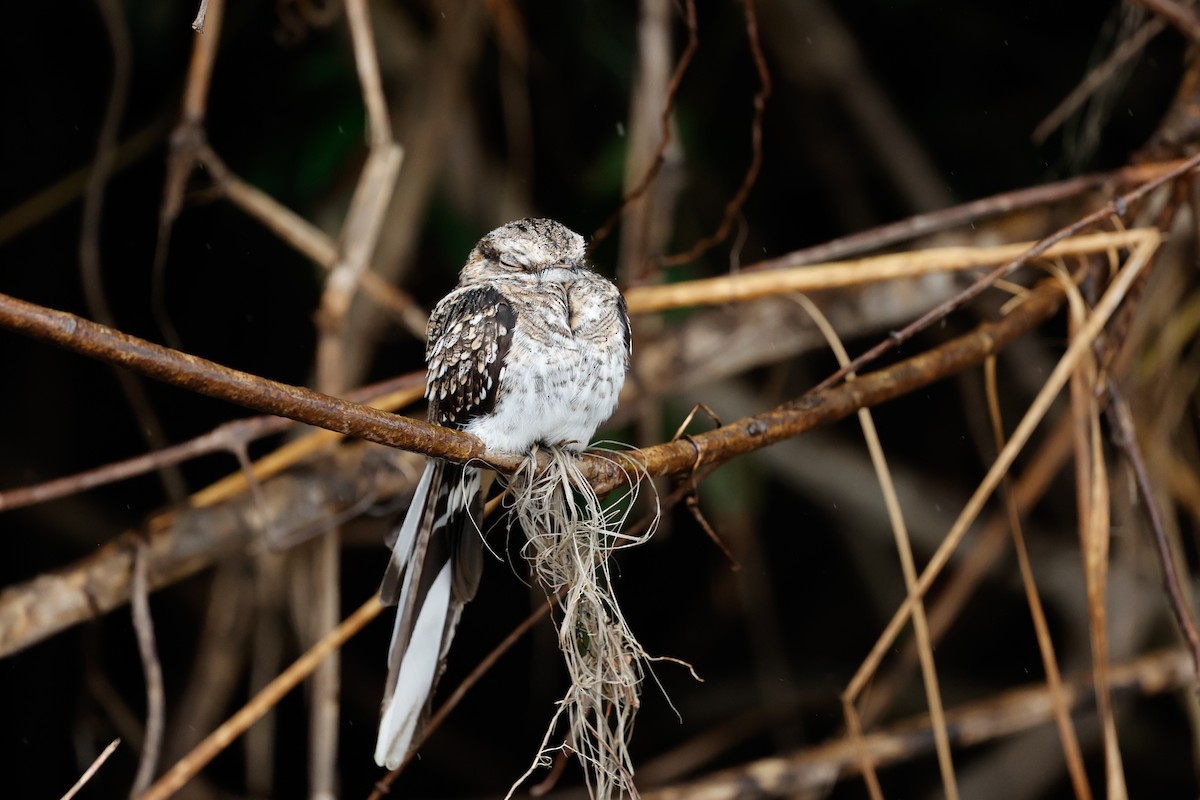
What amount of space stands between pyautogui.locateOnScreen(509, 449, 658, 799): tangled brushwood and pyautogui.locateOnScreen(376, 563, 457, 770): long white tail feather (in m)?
0.21

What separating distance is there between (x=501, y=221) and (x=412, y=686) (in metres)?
1.71

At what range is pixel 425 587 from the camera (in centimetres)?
186

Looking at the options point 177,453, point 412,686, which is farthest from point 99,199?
point 412,686

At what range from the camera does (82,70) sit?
126 inches

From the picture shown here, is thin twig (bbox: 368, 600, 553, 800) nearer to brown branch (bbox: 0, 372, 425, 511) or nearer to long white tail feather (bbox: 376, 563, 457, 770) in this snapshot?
long white tail feather (bbox: 376, 563, 457, 770)

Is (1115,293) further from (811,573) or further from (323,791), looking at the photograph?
(811,573)

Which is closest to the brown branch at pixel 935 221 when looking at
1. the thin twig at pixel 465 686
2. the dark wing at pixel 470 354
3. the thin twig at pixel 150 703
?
the dark wing at pixel 470 354

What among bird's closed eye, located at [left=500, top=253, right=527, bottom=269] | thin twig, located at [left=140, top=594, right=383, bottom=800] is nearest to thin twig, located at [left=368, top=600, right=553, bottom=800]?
thin twig, located at [left=140, top=594, right=383, bottom=800]

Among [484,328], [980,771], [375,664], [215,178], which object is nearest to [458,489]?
[484,328]

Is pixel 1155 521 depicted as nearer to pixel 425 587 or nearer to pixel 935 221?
pixel 935 221

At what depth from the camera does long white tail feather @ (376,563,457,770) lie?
1.72m

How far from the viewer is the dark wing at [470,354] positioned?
184cm

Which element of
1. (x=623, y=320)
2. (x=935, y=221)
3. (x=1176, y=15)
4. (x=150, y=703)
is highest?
(x=1176, y=15)

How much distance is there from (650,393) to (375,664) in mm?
1314
